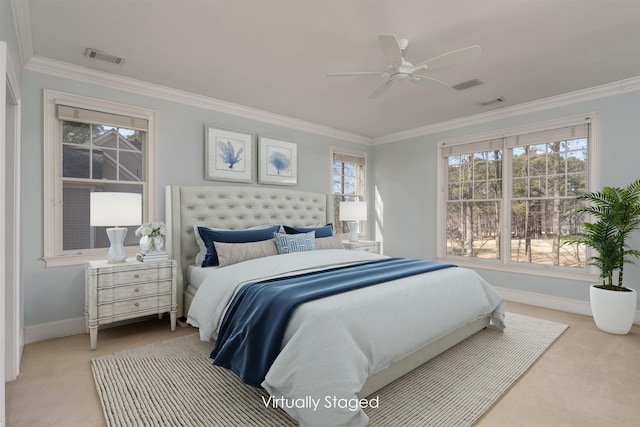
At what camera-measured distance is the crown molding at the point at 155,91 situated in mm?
3014

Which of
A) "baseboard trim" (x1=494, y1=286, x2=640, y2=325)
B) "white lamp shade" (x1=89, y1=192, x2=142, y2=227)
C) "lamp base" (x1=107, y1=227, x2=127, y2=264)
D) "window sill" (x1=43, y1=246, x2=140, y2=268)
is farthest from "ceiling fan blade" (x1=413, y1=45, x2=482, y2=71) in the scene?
"window sill" (x1=43, y1=246, x2=140, y2=268)

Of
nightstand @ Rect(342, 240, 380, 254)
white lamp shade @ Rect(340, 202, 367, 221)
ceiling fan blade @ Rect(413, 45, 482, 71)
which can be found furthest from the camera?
white lamp shade @ Rect(340, 202, 367, 221)

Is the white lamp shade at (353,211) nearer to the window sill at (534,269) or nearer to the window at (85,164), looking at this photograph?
the window sill at (534,269)

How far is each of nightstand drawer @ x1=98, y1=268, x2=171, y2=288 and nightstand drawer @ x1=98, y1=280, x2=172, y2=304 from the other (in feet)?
0.14

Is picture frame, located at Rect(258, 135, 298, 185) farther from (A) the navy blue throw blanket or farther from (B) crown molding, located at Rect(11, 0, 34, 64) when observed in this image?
(B) crown molding, located at Rect(11, 0, 34, 64)

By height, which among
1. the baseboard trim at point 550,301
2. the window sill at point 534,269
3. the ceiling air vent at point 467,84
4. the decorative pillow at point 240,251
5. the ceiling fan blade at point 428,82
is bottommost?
the baseboard trim at point 550,301

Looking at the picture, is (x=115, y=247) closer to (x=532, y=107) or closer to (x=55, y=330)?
(x=55, y=330)

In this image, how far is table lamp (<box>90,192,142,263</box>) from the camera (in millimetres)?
2855

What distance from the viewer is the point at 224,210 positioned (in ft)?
13.0

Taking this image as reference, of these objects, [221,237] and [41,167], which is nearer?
[41,167]

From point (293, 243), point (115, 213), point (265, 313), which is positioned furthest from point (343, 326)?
point (115, 213)

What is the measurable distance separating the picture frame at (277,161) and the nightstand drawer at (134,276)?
1.81 metres

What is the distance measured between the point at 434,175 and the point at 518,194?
3.96ft

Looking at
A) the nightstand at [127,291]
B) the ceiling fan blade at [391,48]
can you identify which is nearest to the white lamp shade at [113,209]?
the nightstand at [127,291]
